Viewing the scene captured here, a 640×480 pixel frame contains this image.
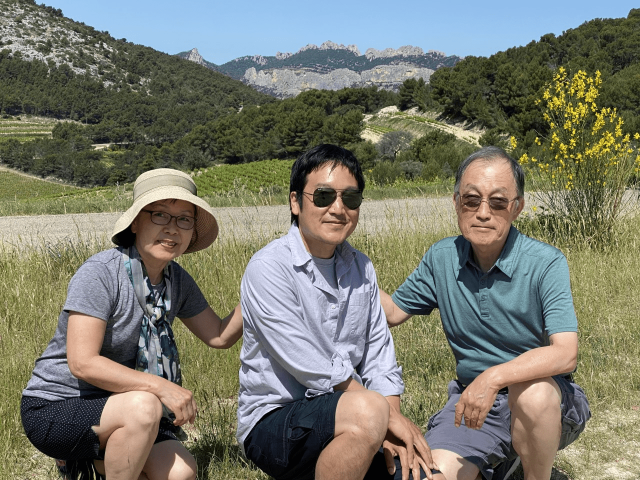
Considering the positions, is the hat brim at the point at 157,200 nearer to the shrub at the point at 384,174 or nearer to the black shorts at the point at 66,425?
the black shorts at the point at 66,425

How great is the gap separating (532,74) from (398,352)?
53.1 meters

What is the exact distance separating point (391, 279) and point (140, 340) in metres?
3.33

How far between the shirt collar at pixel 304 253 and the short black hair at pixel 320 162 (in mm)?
127

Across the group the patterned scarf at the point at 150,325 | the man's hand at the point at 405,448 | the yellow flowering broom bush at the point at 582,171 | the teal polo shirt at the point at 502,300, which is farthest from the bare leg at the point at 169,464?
the yellow flowering broom bush at the point at 582,171

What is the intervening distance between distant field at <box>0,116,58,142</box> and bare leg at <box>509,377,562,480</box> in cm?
13159

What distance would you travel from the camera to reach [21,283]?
4.31 meters

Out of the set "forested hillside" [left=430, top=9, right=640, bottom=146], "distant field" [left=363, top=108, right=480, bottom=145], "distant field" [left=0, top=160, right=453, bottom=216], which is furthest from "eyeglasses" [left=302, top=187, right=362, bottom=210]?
"distant field" [left=363, top=108, right=480, bottom=145]

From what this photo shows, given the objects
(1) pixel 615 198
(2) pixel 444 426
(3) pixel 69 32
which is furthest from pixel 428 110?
(3) pixel 69 32

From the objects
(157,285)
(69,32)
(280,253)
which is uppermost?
(69,32)

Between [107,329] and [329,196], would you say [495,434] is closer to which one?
[329,196]

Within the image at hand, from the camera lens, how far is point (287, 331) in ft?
6.56

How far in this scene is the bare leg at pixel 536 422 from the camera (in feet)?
6.66

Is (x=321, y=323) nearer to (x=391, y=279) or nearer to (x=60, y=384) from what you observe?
(x=60, y=384)

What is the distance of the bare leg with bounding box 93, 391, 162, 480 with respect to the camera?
6.20 ft
